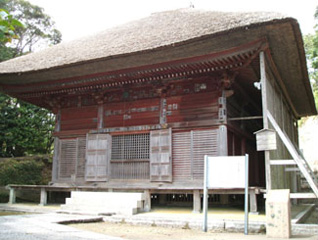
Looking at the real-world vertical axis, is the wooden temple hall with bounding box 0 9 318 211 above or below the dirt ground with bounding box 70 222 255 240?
above

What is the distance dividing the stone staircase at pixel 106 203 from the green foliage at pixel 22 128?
9.45 metres

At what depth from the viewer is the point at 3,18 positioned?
137 inches

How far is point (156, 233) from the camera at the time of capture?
21.5 feet

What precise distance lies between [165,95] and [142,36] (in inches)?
80.4

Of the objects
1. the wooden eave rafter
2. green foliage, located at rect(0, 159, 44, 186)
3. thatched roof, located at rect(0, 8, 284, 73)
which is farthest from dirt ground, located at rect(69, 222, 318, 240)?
green foliage, located at rect(0, 159, 44, 186)

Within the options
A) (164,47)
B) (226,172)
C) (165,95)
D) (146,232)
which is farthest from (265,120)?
(146,232)

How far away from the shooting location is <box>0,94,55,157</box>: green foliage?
17.8 m

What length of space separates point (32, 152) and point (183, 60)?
14161mm

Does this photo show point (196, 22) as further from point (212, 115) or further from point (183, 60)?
point (212, 115)

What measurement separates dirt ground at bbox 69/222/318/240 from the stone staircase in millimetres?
1031

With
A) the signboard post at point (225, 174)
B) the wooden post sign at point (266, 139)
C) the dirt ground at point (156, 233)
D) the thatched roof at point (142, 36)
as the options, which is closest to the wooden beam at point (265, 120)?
the wooden post sign at point (266, 139)

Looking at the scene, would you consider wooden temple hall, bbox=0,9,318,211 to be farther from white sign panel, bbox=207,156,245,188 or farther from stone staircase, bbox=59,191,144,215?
white sign panel, bbox=207,156,245,188

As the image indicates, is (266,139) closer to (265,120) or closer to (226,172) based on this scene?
(265,120)

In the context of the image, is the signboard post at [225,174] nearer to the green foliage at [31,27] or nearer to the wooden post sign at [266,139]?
the wooden post sign at [266,139]
